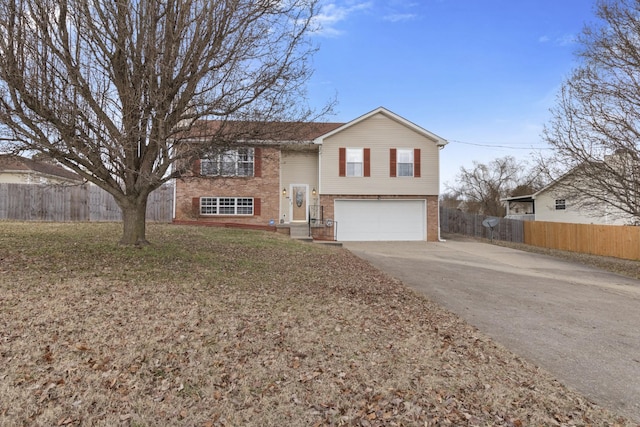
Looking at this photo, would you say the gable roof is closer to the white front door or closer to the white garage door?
the white front door

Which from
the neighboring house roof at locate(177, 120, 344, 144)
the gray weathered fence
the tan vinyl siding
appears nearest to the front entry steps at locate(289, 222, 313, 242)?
the tan vinyl siding

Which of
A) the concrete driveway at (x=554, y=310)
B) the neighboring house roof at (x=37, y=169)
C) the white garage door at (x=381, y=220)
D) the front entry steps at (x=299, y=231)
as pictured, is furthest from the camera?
the white garage door at (x=381, y=220)

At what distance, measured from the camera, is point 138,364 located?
3.52 metres

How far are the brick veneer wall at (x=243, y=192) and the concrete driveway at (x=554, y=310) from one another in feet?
22.2

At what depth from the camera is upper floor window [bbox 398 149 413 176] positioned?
18781mm

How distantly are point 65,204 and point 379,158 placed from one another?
14432 mm

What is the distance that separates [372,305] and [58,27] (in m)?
6.89

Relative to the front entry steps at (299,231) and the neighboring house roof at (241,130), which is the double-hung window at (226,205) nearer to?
the front entry steps at (299,231)

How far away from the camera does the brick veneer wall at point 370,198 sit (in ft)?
60.1

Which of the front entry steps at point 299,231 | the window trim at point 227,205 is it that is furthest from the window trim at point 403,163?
the window trim at point 227,205

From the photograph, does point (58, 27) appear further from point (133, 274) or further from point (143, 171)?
point (133, 274)

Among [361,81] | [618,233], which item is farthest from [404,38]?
[618,233]

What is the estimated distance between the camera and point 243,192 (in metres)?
18.1

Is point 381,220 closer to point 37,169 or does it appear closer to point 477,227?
point 477,227
